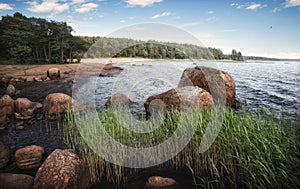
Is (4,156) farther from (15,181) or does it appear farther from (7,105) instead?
(7,105)

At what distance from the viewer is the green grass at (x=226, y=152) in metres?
3.04

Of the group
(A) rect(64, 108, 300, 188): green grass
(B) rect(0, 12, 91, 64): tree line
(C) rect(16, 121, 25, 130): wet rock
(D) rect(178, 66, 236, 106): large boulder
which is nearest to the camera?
(A) rect(64, 108, 300, 188): green grass

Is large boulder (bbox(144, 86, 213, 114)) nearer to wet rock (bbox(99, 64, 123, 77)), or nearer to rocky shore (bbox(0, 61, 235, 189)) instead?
rocky shore (bbox(0, 61, 235, 189))

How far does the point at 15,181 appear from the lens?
A: 3469 mm

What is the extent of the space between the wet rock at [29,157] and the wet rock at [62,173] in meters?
1.06

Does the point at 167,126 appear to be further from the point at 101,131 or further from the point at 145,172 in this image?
the point at 101,131

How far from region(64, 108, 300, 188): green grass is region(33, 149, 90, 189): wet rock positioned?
8.5 inches

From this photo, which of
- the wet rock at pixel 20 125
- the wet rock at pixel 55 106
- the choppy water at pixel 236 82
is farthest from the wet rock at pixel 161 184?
the wet rock at pixel 55 106

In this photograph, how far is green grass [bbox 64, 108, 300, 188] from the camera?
9.98 ft

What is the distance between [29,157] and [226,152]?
4387 millimetres

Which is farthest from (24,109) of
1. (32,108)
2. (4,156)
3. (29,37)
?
(29,37)

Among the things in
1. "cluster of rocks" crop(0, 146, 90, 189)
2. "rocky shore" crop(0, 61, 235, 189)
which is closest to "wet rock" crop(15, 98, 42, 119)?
"rocky shore" crop(0, 61, 235, 189)

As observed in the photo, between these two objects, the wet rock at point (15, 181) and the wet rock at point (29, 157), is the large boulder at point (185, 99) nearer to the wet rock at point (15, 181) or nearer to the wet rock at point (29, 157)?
the wet rock at point (29, 157)

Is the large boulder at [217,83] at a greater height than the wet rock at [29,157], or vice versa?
the large boulder at [217,83]
